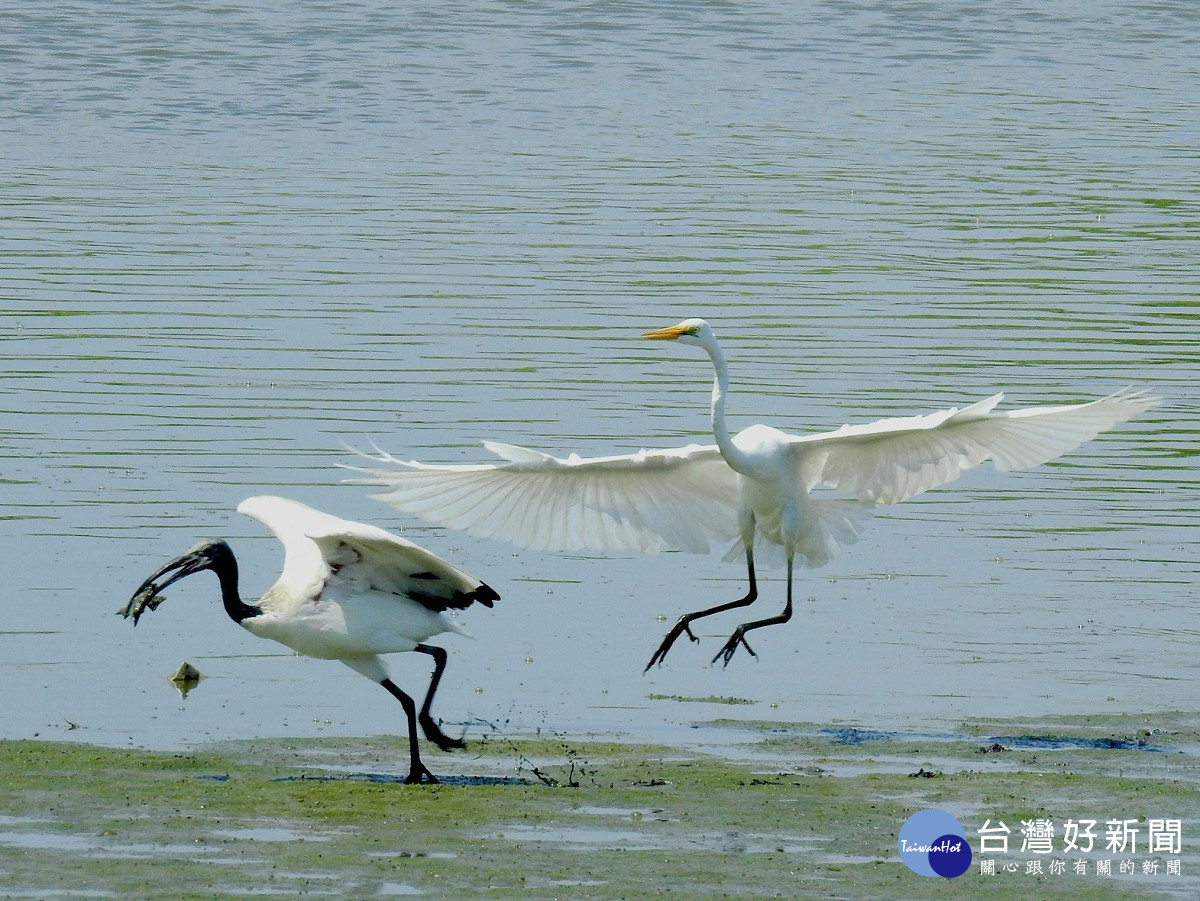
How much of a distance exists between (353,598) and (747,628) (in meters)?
2.37

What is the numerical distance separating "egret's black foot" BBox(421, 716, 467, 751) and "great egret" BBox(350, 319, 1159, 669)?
0.93 meters

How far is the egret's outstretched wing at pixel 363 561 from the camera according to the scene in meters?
8.41

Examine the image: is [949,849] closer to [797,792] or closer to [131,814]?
[797,792]

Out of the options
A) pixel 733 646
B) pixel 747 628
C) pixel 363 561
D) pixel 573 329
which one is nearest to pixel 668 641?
pixel 733 646

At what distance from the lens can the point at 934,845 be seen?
24.7ft

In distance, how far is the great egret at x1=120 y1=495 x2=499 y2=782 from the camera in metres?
8.58

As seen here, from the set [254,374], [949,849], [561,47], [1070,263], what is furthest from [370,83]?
[949,849]

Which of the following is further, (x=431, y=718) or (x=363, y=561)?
(x=431, y=718)

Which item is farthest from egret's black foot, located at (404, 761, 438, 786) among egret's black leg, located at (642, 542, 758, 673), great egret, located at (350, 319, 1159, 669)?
egret's black leg, located at (642, 542, 758, 673)

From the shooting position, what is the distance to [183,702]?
9.40 metres

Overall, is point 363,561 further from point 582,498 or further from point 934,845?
point 934,845

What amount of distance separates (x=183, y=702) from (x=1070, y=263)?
38.7 feet

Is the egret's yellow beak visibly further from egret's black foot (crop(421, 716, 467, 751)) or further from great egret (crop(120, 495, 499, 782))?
egret's black foot (crop(421, 716, 467, 751))

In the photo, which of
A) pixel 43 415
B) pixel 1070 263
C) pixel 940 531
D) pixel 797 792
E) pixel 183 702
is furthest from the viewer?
pixel 1070 263
